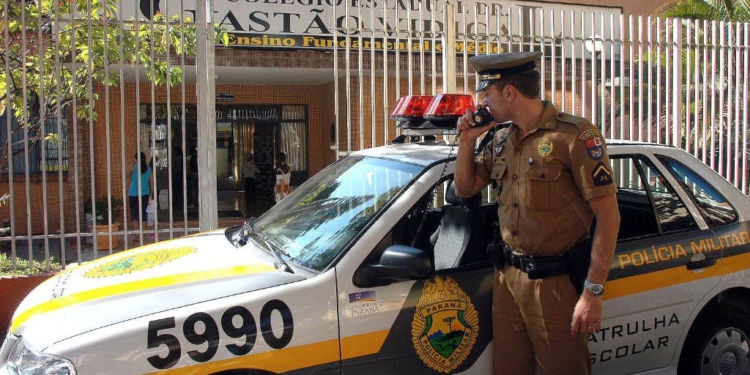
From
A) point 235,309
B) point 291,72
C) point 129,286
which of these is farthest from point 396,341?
point 291,72

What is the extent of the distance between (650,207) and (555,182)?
1.04 m

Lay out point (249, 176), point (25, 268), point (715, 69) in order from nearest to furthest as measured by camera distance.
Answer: point (25, 268) → point (715, 69) → point (249, 176)

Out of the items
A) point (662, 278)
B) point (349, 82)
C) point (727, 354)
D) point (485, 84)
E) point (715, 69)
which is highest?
point (715, 69)

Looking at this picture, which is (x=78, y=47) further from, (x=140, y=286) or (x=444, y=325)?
(x=444, y=325)

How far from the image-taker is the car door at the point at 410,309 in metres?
2.77

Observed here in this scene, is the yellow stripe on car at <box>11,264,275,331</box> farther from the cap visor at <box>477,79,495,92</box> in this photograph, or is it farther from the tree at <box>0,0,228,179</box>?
the tree at <box>0,0,228,179</box>

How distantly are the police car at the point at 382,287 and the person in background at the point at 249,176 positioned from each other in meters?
10.3

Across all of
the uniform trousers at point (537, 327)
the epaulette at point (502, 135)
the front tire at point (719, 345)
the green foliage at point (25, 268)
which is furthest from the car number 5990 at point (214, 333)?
the green foliage at point (25, 268)

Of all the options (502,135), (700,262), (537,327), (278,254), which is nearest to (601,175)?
(502,135)

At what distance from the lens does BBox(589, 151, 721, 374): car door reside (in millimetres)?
3229

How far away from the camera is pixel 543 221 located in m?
2.79

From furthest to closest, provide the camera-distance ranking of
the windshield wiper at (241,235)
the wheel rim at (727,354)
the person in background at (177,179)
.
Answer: the person in background at (177,179) < the wheel rim at (727,354) < the windshield wiper at (241,235)

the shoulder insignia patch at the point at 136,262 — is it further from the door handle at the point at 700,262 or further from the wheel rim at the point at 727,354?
the wheel rim at the point at 727,354

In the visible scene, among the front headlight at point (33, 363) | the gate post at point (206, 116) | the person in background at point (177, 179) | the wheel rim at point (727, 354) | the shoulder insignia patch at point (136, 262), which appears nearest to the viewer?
the front headlight at point (33, 363)
